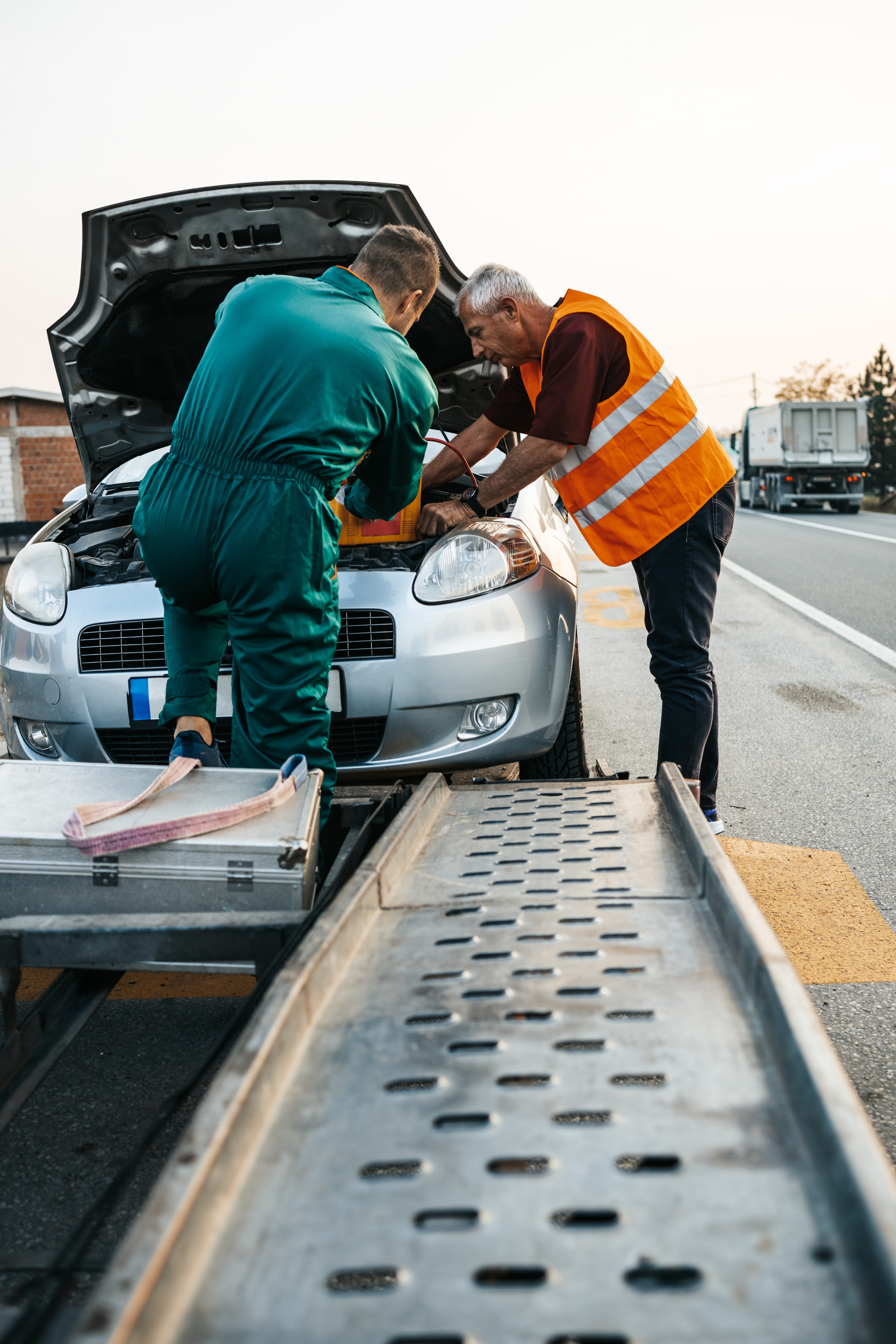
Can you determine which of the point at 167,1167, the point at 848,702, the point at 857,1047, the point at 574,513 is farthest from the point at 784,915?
the point at 848,702

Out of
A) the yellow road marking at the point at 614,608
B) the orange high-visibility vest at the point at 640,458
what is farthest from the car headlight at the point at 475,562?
the yellow road marking at the point at 614,608

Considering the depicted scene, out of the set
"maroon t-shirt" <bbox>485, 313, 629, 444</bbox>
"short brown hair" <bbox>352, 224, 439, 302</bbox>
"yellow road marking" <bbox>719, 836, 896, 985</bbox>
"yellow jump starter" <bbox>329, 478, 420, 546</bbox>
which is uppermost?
"short brown hair" <bbox>352, 224, 439, 302</bbox>

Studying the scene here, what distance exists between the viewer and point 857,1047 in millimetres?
2252

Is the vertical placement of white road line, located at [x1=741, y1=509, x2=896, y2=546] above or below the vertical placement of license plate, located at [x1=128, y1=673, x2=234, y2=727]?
below

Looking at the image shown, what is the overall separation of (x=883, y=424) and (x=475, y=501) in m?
61.3

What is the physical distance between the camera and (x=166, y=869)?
1.94 metres

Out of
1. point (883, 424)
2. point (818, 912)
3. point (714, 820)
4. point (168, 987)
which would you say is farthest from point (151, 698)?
point (883, 424)

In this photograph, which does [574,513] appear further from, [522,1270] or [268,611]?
[522,1270]

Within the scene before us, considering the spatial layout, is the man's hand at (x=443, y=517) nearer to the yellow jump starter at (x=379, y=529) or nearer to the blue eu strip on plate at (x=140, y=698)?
the yellow jump starter at (x=379, y=529)

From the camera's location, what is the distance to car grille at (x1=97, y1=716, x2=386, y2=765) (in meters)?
2.99

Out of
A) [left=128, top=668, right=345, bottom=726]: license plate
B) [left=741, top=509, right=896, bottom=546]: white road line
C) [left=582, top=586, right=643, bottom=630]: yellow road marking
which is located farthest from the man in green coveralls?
[left=741, top=509, right=896, bottom=546]: white road line

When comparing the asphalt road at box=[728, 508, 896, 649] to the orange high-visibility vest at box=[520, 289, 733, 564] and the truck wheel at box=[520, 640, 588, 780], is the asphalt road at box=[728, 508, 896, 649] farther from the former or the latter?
the orange high-visibility vest at box=[520, 289, 733, 564]

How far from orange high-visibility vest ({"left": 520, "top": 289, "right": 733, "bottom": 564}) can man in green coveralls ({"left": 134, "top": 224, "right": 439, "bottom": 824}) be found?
0.79 meters

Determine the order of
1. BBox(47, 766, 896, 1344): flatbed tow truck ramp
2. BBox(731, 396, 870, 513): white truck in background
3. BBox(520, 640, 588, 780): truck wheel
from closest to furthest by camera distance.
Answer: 1. BBox(47, 766, 896, 1344): flatbed tow truck ramp
2. BBox(520, 640, 588, 780): truck wheel
3. BBox(731, 396, 870, 513): white truck in background
